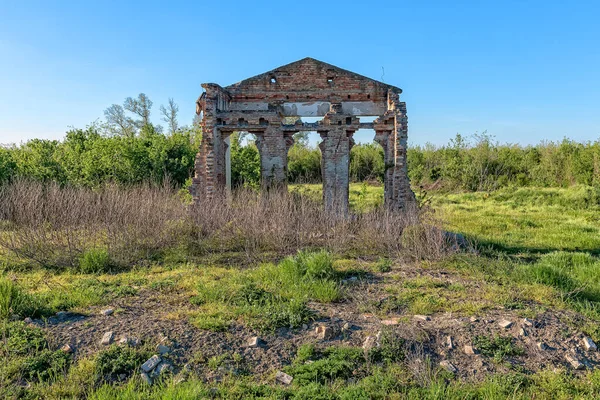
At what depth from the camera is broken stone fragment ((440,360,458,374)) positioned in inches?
163

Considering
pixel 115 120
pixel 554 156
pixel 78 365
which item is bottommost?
pixel 78 365

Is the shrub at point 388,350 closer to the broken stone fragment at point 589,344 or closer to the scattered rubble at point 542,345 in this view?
the scattered rubble at point 542,345

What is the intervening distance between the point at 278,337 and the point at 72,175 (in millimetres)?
14460

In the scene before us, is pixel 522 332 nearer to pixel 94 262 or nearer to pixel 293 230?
pixel 293 230

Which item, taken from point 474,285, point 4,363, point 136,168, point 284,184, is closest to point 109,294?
point 4,363

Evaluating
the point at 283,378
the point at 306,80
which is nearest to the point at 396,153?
the point at 306,80

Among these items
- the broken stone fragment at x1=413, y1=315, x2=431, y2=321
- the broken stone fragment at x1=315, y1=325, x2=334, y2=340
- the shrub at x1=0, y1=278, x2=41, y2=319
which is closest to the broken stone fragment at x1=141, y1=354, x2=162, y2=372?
the broken stone fragment at x1=315, y1=325, x2=334, y2=340

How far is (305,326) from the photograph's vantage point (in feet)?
16.4

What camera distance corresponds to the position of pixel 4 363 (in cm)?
400

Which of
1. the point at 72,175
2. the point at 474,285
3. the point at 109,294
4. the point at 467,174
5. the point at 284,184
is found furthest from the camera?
the point at 467,174

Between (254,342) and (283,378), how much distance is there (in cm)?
71

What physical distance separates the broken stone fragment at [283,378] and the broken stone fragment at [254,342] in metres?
0.59

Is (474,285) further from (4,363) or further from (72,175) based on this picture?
(72,175)

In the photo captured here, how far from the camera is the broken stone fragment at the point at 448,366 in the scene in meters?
4.14
